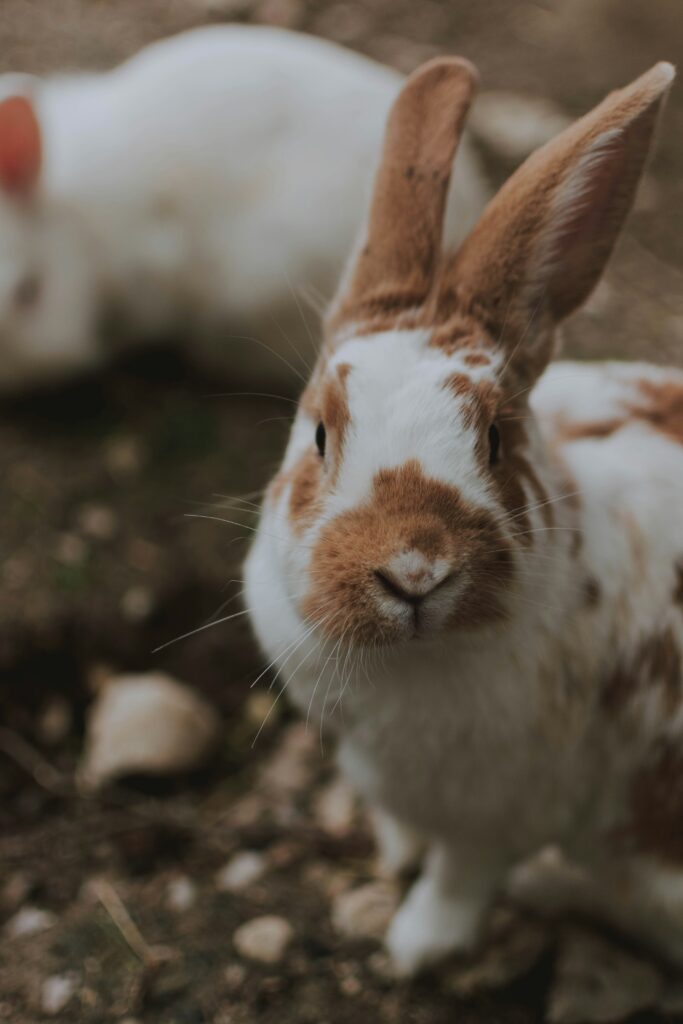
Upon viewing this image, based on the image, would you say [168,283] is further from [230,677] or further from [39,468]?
[230,677]

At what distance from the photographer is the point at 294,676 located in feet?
6.94

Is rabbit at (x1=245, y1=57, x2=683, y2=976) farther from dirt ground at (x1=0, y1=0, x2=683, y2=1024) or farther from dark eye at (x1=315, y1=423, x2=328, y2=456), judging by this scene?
dirt ground at (x1=0, y1=0, x2=683, y2=1024)

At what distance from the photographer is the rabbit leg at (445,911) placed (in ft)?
7.96

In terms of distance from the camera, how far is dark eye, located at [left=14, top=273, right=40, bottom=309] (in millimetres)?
3891

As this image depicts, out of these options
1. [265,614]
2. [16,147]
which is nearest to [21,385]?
[16,147]

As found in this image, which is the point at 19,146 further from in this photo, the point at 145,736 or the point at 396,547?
the point at 396,547

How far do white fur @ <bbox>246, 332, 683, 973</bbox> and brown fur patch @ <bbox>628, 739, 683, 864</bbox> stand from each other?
27 mm

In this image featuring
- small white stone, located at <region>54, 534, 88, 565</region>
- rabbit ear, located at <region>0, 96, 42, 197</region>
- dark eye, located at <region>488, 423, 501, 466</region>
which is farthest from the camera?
rabbit ear, located at <region>0, 96, 42, 197</region>

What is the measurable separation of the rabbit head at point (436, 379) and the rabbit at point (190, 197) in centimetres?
168

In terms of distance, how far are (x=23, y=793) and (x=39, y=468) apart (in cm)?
113

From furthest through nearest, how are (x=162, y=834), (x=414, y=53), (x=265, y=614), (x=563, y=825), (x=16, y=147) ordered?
(x=414, y=53) → (x=16, y=147) → (x=162, y=834) → (x=563, y=825) → (x=265, y=614)

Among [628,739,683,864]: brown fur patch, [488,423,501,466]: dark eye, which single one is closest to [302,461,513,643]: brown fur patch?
[488,423,501,466]: dark eye

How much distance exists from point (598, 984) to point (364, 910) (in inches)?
22.0

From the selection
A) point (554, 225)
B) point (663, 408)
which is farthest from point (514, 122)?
point (554, 225)
